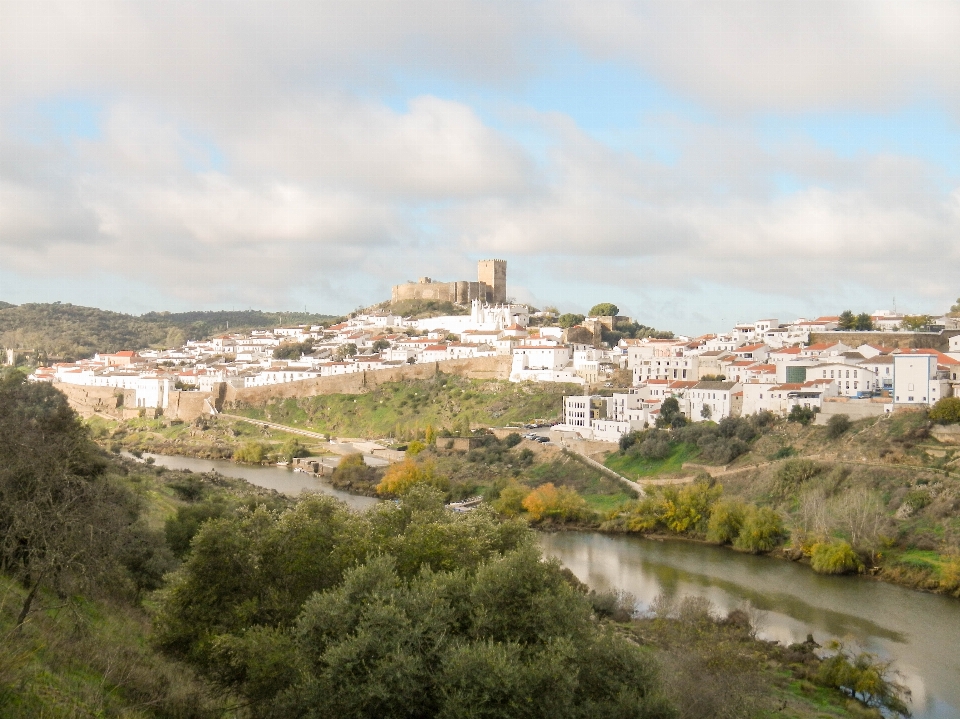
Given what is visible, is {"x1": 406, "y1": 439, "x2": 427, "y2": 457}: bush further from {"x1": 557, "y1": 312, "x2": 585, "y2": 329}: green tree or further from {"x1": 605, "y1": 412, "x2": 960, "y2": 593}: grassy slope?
{"x1": 557, "y1": 312, "x2": 585, "y2": 329}: green tree

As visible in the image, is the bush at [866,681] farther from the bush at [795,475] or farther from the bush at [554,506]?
the bush at [554,506]

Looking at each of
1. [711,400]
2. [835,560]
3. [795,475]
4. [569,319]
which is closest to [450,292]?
[569,319]

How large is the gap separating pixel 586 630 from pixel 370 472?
2568 cm

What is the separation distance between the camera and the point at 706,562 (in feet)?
66.7

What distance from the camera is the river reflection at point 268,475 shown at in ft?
95.3

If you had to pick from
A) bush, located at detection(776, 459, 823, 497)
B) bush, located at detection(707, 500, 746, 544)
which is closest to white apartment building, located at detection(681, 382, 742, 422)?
bush, located at detection(776, 459, 823, 497)

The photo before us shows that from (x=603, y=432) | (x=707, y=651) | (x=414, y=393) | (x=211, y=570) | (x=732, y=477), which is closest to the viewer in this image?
(x=211, y=570)

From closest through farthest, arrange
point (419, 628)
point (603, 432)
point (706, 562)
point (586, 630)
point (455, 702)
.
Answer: point (455, 702) < point (419, 628) < point (586, 630) < point (706, 562) < point (603, 432)

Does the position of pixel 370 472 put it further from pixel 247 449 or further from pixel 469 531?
pixel 469 531

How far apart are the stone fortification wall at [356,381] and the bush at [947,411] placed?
74.5ft

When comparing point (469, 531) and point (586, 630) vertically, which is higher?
point (469, 531)

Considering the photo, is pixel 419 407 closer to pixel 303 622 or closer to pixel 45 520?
pixel 45 520

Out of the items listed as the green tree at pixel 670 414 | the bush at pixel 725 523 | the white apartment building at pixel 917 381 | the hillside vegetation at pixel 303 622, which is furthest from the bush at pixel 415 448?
the hillside vegetation at pixel 303 622

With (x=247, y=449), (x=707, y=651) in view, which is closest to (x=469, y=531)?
(x=707, y=651)
